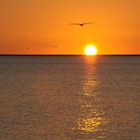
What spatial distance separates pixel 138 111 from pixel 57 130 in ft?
29.3

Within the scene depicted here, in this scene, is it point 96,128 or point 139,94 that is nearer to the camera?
point 96,128

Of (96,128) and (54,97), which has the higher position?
(54,97)

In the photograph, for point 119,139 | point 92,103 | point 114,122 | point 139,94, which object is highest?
point 139,94

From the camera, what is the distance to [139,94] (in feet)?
161

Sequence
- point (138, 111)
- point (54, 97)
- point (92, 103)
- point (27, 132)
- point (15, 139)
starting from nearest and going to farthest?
point (15, 139), point (27, 132), point (138, 111), point (92, 103), point (54, 97)

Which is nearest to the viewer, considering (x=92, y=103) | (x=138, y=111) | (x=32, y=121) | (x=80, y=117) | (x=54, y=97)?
(x=32, y=121)

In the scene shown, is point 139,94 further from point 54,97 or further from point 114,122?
point 114,122

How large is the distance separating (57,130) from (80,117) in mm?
5035

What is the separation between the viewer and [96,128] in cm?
2709

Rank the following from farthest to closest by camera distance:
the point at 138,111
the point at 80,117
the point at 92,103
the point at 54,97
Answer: the point at 54,97, the point at 92,103, the point at 138,111, the point at 80,117

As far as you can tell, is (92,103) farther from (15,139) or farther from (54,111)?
(15,139)

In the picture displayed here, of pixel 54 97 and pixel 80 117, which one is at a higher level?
pixel 54 97

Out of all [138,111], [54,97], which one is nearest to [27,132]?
[138,111]

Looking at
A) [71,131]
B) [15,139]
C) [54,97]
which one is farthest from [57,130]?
[54,97]
